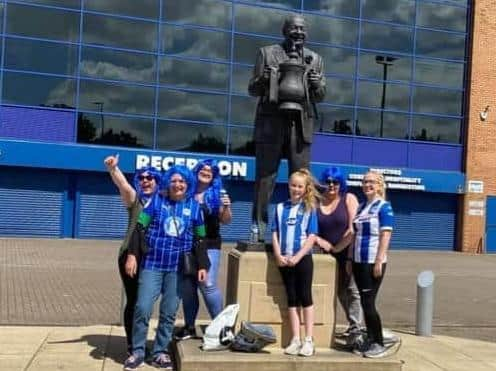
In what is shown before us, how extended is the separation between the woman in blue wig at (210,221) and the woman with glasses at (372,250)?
1305 millimetres

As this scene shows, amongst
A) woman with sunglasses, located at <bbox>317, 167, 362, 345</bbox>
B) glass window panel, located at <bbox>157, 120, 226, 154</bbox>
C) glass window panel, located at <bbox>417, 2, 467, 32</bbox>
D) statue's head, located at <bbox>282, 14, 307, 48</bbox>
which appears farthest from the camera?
glass window panel, located at <bbox>417, 2, 467, 32</bbox>

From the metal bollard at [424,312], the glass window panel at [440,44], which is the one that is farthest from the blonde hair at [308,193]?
the glass window panel at [440,44]

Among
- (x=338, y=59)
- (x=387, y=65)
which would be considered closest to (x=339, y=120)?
(x=338, y=59)

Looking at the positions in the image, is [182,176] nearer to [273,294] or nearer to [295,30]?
[273,294]

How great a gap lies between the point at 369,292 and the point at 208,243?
5.25 ft

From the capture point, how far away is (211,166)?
7070mm

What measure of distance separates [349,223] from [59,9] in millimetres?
21437

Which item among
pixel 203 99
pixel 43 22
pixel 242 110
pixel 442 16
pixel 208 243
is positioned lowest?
pixel 208 243

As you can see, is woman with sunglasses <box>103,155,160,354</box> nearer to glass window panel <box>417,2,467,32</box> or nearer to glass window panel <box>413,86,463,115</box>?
glass window panel <box>413,86,463,115</box>

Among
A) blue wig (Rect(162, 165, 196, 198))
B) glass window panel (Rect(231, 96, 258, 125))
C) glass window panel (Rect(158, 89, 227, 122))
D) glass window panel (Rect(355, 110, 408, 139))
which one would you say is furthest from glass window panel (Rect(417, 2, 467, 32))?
blue wig (Rect(162, 165, 196, 198))

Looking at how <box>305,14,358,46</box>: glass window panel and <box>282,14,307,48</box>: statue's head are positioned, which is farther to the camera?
<box>305,14,358,46</box>: glass window panel

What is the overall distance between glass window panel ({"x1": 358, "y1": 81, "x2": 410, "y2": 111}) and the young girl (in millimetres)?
22796

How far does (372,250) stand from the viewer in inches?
268

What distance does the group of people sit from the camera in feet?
21.6
